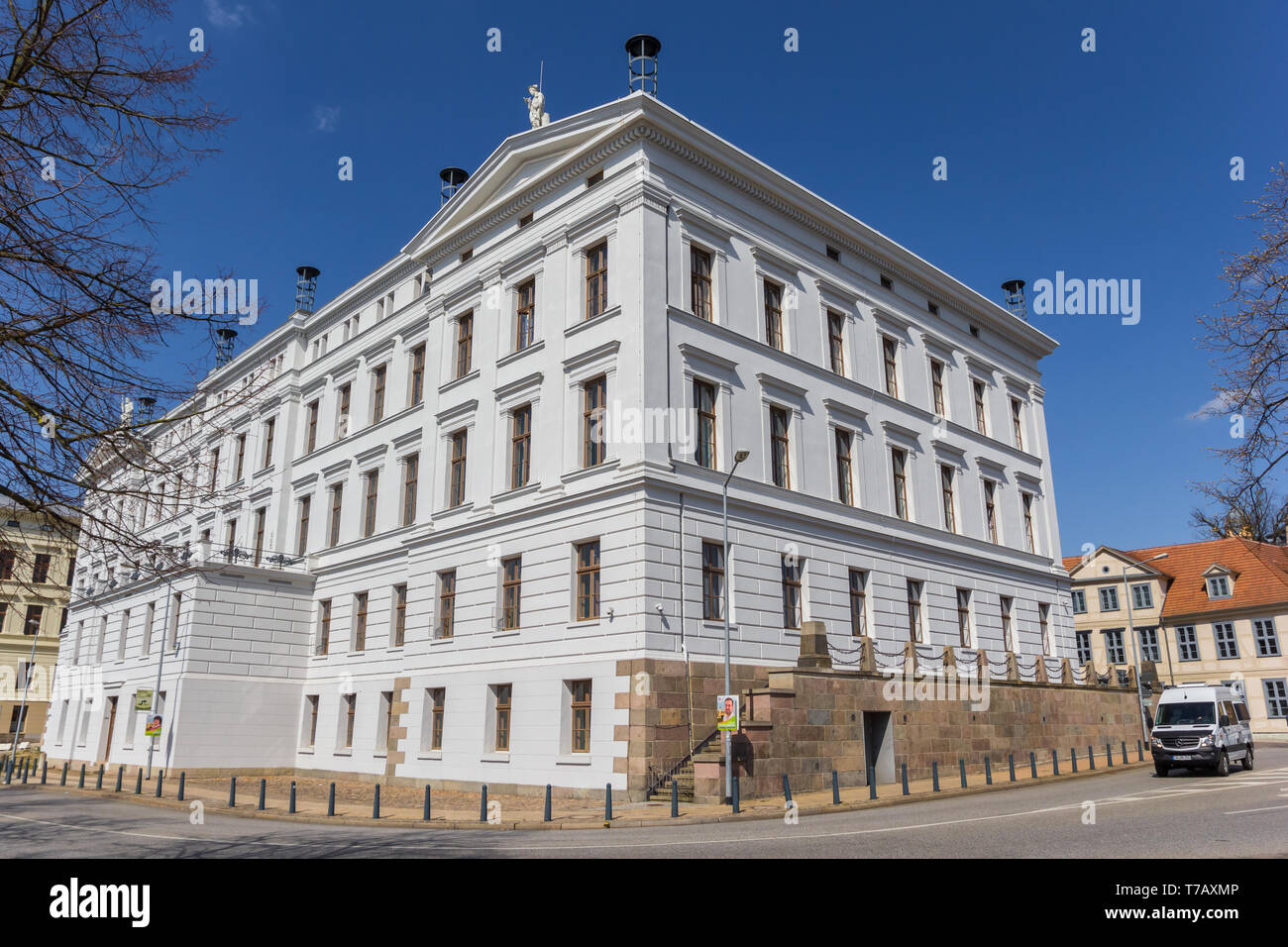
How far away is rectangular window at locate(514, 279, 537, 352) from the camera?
3047 cm

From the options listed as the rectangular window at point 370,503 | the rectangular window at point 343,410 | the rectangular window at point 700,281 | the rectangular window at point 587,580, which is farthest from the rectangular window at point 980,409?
the rectangular window at point 343,410

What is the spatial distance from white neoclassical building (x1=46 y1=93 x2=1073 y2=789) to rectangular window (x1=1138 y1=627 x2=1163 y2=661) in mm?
22362

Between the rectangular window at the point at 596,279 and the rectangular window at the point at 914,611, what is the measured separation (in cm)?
1537

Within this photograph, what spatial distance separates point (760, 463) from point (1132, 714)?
960 inches

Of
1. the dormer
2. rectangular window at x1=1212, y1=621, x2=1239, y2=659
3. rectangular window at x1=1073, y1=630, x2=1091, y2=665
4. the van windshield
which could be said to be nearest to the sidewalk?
the van windshield

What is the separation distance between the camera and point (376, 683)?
1337 inches

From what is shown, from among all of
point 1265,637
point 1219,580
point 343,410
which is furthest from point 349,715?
point 1219,580

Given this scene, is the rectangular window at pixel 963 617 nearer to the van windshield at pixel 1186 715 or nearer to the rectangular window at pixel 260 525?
the van windshield at pixel 1186 715

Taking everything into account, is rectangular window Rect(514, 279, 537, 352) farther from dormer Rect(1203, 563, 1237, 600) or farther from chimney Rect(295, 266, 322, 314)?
dormer Rect(1203, 563, 1237, 600)

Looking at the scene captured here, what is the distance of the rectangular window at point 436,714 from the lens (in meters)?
29.5

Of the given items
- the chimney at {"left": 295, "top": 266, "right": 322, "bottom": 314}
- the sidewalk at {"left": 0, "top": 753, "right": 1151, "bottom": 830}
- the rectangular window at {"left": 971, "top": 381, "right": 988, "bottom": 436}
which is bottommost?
the sidewalk at {"left": 0, "top": 753, "right": 1151, "bottom": 830}

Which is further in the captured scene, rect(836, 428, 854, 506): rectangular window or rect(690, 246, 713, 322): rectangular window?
rect(836, 428, 854, 506): rectangular window
